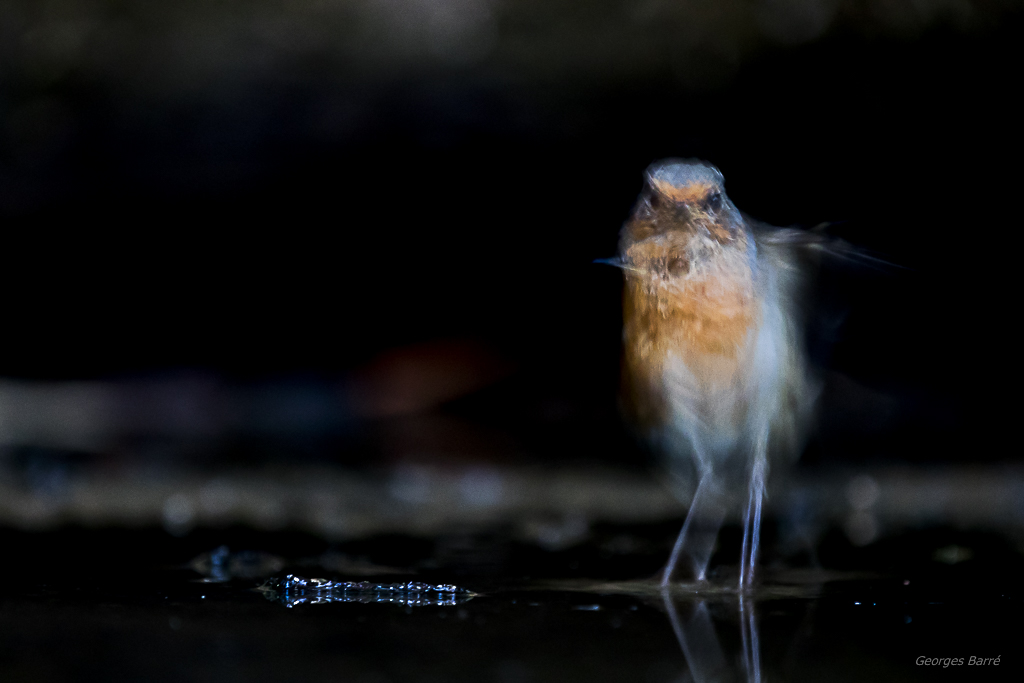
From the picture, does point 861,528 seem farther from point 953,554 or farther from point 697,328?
point 697,328

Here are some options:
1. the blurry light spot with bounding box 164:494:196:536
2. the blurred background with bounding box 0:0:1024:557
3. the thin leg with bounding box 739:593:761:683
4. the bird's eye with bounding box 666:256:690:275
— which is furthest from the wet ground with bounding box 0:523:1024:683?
the bird's eye with bounding box 666:256:690:275

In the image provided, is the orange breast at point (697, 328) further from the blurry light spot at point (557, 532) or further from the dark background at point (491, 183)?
the blurry light spot at point (557, 532)

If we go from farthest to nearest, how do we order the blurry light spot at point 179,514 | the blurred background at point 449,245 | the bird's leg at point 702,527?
1. the blurred background at point 449,245
2. the blurry light spot at point 179,514
3. the bird's leg at point 702,527

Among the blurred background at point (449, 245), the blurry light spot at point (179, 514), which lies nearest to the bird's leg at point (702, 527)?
Answer: the blurred background at point (449, 245)

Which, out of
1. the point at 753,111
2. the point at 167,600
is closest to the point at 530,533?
the point at 167,600

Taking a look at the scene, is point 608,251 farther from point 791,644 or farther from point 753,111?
point 791,644

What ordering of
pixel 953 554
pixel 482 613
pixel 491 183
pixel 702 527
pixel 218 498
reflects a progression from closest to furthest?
pixel 482 613 < pixel 953 554 < pixel 702 527 < pixel 218 498 < pixel 491 183

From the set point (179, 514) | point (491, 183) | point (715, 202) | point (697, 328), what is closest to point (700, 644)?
point (697, 328)
